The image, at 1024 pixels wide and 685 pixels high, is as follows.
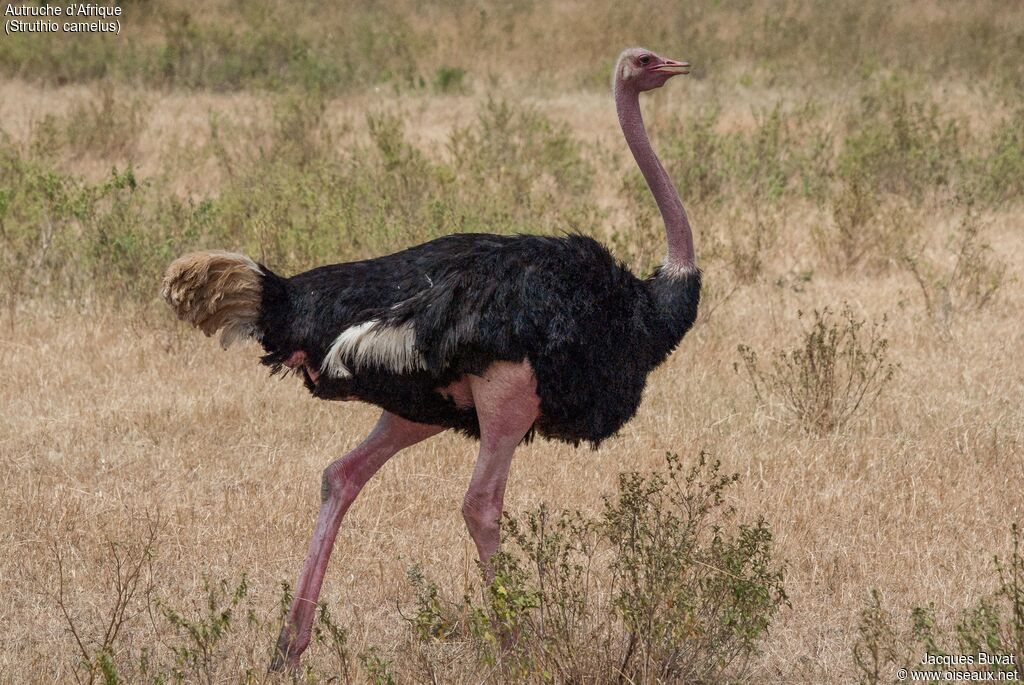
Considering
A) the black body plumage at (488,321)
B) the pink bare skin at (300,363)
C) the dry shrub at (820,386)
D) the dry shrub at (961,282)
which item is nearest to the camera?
the black body plumage at (488,321)

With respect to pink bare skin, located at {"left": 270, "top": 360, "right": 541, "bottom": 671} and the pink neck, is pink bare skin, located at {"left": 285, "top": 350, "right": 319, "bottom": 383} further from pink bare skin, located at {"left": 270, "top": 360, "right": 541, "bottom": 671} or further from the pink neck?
the pink neck

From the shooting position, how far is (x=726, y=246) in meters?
8.48

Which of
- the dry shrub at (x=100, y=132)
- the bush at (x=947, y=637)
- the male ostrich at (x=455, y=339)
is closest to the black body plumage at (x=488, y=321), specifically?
the male ostrich at (x=455, y=339)

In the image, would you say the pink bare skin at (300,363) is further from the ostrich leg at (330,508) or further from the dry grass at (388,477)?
the dry grass at (388,477)

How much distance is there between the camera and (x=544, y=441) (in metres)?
5.78

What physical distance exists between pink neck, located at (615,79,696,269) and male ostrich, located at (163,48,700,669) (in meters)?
0.24

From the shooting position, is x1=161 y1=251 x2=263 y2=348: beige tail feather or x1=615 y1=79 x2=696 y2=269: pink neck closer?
x1=161 y1=251 x2=263 y2=348: beige tail feather

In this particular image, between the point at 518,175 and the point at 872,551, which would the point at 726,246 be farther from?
the point at 872,551

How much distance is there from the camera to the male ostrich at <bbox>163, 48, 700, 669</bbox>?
379cm

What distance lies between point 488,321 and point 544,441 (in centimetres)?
206

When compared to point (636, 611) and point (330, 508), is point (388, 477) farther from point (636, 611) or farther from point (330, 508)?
point (636, 611)

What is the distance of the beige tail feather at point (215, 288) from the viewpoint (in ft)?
12.6

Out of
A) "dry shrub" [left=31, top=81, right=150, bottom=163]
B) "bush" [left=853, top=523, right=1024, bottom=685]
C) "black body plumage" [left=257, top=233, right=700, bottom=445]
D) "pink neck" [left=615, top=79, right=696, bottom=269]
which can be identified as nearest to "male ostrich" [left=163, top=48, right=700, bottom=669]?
"black body plumage" [left=257, top=233, right=700, bottom=445]

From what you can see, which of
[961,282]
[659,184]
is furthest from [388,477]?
[961,282]
